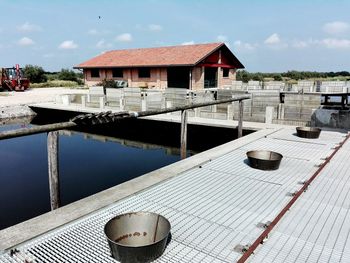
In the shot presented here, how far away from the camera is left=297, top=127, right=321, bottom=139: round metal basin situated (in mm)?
8633

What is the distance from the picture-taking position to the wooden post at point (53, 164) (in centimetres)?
387

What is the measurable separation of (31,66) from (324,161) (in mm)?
48280

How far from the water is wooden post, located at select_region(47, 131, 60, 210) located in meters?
3.52

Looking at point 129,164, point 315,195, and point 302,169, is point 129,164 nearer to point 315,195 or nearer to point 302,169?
point 302,169

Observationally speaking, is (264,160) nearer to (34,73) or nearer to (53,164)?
(53,164)

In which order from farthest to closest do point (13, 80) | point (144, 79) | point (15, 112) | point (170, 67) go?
point (13, 80)
point (144, 79)
point (170, 67)
point (15, 112)

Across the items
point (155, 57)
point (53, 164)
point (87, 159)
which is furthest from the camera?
point (155, 57)

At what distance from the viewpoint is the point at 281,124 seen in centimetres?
1266

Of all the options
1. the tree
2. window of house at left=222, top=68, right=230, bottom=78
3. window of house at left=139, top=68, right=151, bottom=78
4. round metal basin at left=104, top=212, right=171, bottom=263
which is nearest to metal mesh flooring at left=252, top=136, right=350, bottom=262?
round metal basin at left=104, top=212, right=171, bottom=263

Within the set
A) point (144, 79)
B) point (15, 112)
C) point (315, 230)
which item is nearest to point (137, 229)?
point (315, 230)

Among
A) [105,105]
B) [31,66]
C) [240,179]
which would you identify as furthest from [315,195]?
[31,66]

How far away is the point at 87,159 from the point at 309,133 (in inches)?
320

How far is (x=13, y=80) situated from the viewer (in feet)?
111

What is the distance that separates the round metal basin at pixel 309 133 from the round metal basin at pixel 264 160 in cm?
322
